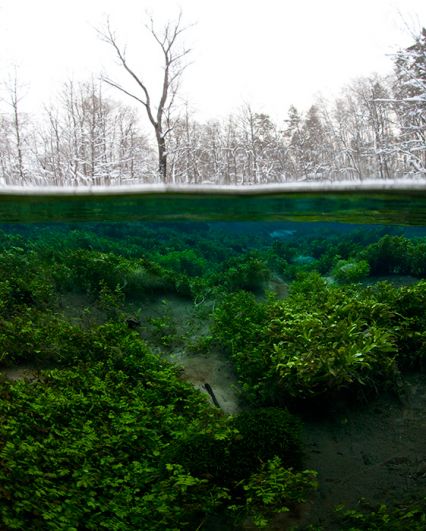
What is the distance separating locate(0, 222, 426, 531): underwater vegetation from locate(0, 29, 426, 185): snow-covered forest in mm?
3085

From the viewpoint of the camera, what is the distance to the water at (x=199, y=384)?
5.94 m

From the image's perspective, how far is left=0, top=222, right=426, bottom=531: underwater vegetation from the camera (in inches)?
227

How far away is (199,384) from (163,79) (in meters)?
5.80

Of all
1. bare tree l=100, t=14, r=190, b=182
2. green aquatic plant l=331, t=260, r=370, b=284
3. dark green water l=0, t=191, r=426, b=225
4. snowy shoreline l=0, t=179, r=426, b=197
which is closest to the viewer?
bare tree l=100, t=14, r=190, b=182

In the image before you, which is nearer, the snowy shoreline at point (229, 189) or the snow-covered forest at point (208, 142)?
the snow-covered forest at point (208, 142)

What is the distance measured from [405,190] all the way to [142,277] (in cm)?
706

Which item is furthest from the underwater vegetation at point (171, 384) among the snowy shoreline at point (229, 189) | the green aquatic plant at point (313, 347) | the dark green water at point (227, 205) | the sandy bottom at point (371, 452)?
the snowy shoreline at point (229, 189)

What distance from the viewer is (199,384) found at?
9.40 metres

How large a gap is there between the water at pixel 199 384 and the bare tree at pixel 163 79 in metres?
2.11

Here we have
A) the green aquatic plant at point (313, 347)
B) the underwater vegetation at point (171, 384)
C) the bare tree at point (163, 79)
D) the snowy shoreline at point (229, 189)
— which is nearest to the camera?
the underwater vegetation at point (171, 384)

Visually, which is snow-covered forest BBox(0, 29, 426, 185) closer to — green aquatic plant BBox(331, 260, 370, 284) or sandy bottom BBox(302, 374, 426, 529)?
sandy bottom BBox(302, 374, 426, 529)

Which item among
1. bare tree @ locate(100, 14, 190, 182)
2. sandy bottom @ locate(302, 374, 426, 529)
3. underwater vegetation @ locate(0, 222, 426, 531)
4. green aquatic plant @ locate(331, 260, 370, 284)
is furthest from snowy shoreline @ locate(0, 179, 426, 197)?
green aquatic plant @ locate(331, 260, 370, 284)

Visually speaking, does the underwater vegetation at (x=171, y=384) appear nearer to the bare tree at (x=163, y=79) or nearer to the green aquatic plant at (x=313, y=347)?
the green aquatic plant at (x=313, y=347)

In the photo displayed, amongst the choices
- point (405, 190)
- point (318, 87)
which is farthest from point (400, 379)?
point (318, 87)
